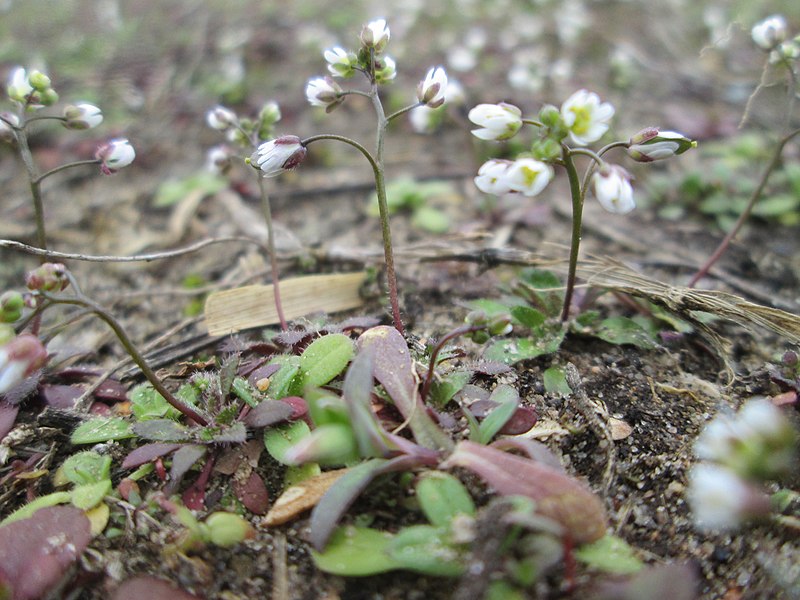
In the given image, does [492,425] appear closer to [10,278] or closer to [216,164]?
[216,164]

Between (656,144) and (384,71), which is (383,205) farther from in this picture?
(656,144)

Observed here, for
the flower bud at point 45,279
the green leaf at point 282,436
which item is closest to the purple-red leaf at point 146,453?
the green leaf at point 282,436

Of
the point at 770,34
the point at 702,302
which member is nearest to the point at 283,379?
the point at 702,302

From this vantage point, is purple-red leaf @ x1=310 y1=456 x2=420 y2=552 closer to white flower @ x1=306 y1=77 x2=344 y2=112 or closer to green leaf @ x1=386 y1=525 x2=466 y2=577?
green leaf @ x1=386 y1=525 x2=466 y2=577

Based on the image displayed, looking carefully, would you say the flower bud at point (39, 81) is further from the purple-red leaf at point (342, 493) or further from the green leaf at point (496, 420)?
the green leaf at point (496, 420)

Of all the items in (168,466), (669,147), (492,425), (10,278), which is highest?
(669,147)

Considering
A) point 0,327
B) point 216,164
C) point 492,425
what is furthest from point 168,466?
point 216,164

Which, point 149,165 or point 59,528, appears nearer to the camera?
point 59,528

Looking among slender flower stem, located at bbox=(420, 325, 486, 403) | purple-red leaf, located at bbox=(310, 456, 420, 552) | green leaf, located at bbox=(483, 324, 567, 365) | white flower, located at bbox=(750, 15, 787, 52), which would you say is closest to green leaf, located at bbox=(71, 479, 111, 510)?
purple-red leaf, located at bbox=(310, 456, 420, 552)
